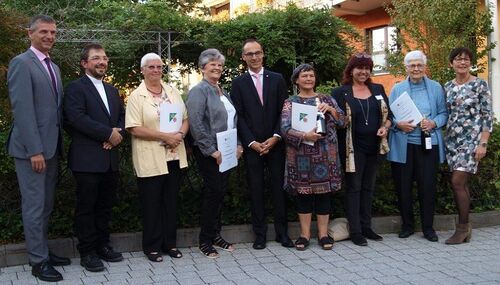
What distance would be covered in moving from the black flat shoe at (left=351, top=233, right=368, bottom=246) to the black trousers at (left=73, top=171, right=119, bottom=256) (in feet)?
8.39

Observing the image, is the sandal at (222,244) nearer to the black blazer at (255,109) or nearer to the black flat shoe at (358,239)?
the black blazer at (255,109)

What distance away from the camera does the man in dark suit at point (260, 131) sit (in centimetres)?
545

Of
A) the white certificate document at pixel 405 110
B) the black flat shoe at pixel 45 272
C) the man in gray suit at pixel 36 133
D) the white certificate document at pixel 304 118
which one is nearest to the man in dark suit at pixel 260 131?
the white certificate document at pixel 304 118

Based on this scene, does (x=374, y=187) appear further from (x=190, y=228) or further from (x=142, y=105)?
(x=142, y=105)

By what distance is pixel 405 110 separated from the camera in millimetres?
5723

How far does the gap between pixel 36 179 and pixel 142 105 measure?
1.15m

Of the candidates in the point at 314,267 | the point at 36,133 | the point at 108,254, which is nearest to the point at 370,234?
the point at 314,267

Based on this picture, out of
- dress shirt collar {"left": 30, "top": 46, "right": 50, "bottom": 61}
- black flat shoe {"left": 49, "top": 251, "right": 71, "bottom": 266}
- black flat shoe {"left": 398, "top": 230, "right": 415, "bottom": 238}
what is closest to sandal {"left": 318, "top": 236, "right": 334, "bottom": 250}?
black flat shoe {"left": 398, "top": 230, "right": 415, "bottom": 238}

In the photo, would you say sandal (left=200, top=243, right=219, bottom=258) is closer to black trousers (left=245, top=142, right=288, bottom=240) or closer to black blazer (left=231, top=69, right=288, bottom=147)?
black trousers (left=245, top=142, right=288, bottom=240)

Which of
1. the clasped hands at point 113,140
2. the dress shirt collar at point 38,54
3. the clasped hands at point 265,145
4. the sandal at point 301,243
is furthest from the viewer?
the sandal at point 301,243

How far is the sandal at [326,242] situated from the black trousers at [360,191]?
0.34 m

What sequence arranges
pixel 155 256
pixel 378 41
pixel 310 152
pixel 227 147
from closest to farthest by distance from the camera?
pixel 155 256
pixel 227 147
pixel 310 152
pixel 378 41

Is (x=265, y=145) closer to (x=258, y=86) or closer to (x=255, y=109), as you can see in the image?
(x=255, y=109)

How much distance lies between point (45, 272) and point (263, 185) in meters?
2.26
